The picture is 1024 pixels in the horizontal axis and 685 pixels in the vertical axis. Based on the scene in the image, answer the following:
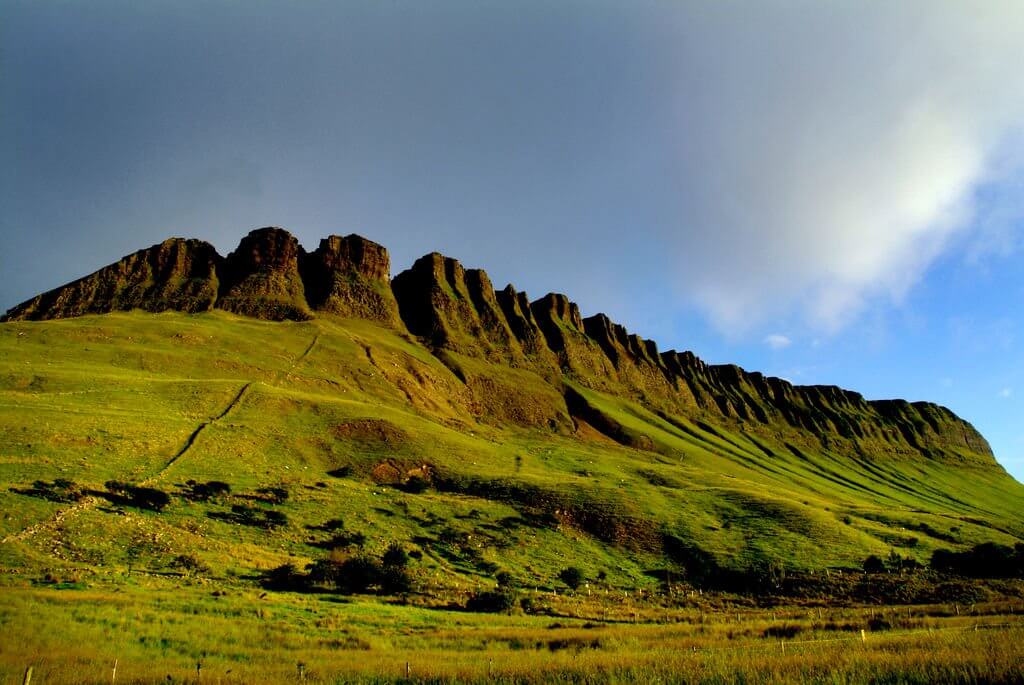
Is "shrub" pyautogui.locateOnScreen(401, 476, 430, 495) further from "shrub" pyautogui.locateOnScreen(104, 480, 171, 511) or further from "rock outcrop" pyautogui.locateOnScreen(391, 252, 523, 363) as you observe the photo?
"rock outcrop" pyautogui.locateOnScreen(391, 252, 523, 363)

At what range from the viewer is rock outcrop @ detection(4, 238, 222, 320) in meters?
126

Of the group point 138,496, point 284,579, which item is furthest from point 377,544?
point 138,496

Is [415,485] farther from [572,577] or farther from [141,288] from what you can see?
[141,288]

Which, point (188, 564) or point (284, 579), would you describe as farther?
point (284, 579)

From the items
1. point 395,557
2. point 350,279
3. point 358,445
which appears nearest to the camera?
point 395,557

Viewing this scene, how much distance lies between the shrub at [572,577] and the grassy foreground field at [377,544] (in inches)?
23.8

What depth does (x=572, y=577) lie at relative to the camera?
155ft

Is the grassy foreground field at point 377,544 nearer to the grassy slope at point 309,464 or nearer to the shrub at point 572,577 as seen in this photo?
the grassy slope at point 309,464

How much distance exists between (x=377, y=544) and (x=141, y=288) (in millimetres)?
113354

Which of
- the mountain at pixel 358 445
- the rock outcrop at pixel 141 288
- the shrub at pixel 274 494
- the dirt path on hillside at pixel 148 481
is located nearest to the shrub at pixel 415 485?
the mountain at pixel 358 445

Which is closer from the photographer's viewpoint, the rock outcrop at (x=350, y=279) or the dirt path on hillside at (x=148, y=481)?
the dirt path on hillside at (x=148, y=481)

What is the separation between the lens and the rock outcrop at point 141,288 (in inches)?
4966

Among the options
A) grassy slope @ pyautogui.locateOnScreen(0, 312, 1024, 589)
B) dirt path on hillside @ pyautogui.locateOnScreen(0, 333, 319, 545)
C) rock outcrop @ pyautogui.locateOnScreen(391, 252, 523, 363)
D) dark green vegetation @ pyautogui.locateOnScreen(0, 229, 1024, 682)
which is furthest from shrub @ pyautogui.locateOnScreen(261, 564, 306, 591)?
rock outcrop @ pyautogui.locateOnScreen(391, 252, 523, 363)

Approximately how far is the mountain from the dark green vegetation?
0.43 metres
